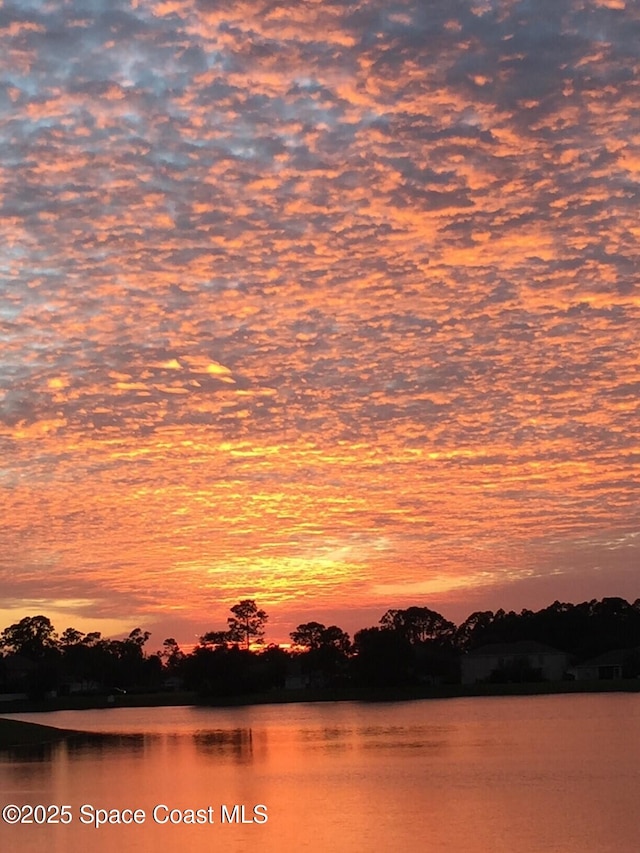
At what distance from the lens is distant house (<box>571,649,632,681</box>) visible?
14412 cm

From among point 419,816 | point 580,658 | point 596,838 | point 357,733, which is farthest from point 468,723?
point 580,658

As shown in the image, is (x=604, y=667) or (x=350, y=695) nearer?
(x=350, y=695)

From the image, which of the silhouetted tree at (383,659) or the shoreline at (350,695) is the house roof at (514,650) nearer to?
the shoreline at (350,695)

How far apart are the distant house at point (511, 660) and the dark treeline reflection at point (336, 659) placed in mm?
311

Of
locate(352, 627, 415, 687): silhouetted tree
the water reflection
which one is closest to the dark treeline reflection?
locate(352, 627, 415, 687): silhouetted tree

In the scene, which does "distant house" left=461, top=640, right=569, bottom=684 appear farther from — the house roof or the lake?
the lake

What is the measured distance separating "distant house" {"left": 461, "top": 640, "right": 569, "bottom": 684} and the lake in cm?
7840

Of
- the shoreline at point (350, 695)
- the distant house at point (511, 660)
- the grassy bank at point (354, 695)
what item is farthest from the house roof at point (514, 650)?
the shoreline at point (350, 695)

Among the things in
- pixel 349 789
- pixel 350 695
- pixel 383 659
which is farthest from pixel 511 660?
pixel 349 789

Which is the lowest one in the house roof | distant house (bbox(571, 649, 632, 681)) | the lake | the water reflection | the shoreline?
the lake

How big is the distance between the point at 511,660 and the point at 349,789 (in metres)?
112

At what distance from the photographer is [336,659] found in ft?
522

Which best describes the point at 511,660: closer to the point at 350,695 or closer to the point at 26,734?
the point at 350,695

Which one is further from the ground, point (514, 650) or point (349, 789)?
point (514, 650)
